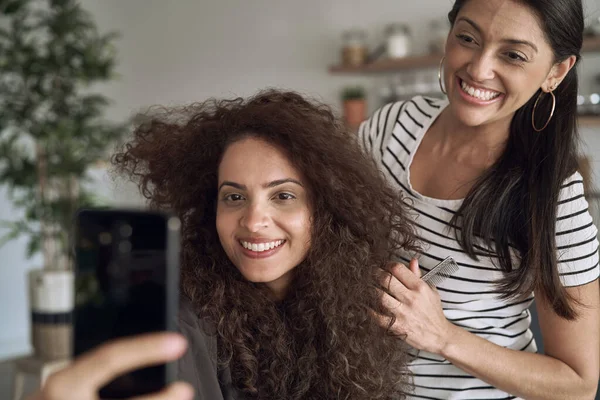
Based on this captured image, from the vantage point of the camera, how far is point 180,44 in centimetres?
507

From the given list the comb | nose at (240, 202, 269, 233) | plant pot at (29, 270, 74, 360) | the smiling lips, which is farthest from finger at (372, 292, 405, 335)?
plant pot at (29, 270, 74, 360)

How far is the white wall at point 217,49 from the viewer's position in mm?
4129

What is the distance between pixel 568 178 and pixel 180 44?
429 centimetres

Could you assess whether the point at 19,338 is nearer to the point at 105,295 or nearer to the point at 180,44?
the point at 180,44

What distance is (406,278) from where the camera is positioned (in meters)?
1.09

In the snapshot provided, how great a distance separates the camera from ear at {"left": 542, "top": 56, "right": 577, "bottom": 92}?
1146 mm

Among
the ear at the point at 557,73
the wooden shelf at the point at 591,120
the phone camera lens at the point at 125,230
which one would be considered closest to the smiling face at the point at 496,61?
the ear at the point at 557,73

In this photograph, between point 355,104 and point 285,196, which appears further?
point 355,104

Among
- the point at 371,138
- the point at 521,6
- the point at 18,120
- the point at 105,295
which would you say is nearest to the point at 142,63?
the point at 18,120

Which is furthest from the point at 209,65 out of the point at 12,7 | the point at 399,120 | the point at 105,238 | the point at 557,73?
the point at 105,238

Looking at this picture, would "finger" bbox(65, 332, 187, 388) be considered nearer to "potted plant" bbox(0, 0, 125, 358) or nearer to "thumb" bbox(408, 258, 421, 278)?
"thumb" bbox(408, 258, 421, 278)

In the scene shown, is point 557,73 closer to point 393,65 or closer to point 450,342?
point 450,342

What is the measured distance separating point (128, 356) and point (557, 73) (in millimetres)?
951

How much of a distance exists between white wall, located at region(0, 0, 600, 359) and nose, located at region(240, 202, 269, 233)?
2.75 metres
